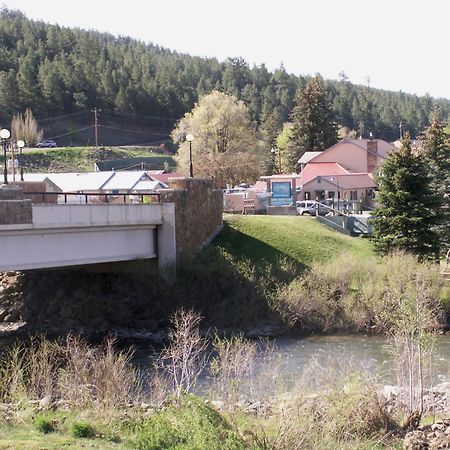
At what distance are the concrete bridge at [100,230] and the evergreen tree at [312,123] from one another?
48.2 metres

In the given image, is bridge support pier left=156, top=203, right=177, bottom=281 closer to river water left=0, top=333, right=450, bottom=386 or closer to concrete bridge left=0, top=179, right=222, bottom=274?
concrete bridge left=0, top=179, right=222, bottom=274

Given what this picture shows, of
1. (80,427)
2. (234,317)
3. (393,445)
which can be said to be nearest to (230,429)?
(80,427)

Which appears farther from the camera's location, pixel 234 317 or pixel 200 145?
pixel 200 145

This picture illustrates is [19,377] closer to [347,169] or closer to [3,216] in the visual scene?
[3,216]

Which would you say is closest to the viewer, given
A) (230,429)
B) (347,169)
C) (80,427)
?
(230,429)

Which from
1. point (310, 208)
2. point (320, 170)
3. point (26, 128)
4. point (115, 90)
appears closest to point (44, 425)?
point (310, 208)

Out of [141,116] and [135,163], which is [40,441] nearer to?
[135,163]

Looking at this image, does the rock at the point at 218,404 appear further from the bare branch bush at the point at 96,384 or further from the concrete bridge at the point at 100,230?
the concrete bridge at the point at 100,230

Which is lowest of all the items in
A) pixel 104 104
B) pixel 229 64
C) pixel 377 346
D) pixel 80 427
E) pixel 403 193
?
pixel 377 346

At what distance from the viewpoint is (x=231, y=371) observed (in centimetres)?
2042

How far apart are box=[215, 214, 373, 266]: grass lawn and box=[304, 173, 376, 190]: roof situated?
27.1m

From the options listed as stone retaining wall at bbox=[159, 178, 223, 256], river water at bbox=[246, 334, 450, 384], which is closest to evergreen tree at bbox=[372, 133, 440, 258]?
river water at bbox=[246, 334, 450, 384]

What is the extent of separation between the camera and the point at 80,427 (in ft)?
47.7

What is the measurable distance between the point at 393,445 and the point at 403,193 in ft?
72.9
